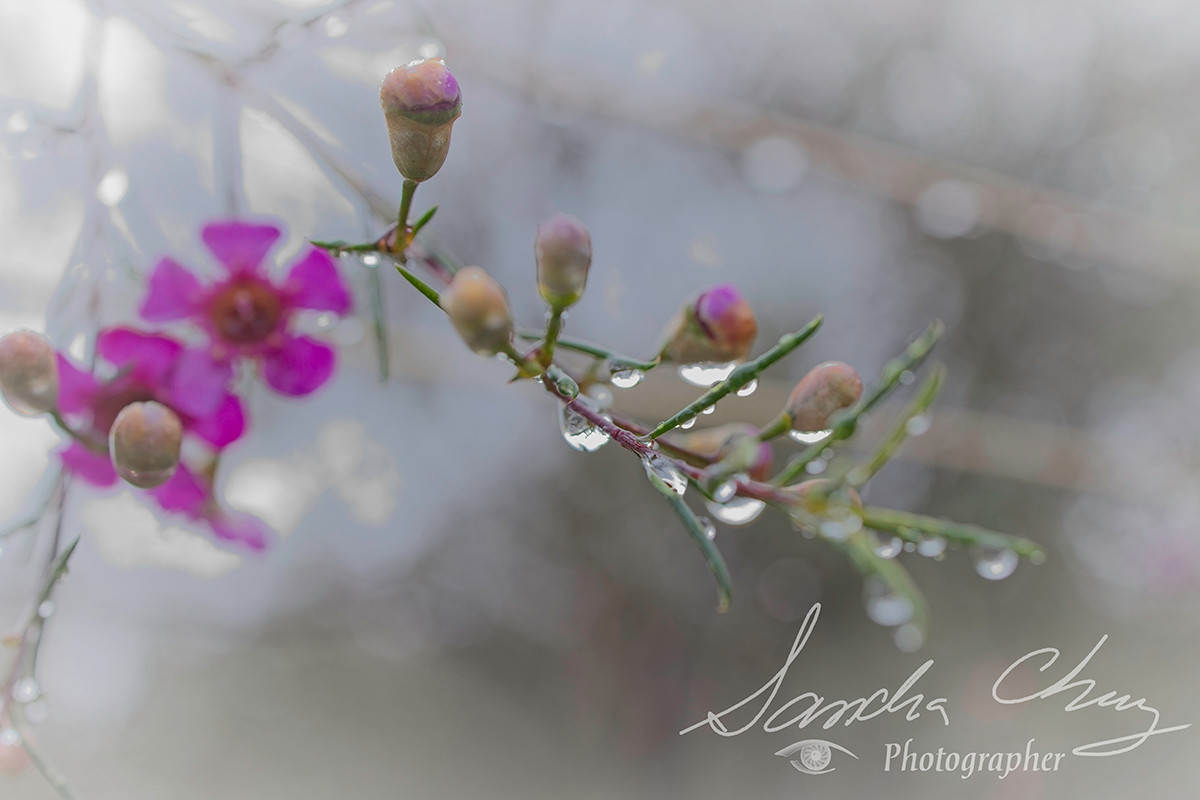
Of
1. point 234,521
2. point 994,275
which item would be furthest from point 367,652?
point 994,275

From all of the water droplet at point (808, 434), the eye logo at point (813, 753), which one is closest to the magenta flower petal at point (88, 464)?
the water droplet at point (808, 434)

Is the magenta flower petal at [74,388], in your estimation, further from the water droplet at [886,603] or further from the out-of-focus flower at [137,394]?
the water droplet at [886,603]

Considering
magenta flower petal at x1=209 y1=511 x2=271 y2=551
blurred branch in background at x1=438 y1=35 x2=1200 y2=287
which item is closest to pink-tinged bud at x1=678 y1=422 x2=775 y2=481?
magenta flower petal at x1=209 y1=511 x2=271 y2=551

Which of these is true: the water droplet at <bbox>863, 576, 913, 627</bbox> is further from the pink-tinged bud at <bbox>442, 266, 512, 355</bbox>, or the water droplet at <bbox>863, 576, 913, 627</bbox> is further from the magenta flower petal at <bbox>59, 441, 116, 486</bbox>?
the magenta flower petal at <bbox>59, 441, 116, 486</bbox>

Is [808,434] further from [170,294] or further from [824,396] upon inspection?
[170,294]

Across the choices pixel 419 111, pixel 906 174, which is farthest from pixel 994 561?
pixel 906 174

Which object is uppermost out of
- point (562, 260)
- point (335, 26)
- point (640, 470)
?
point (640, 470)
